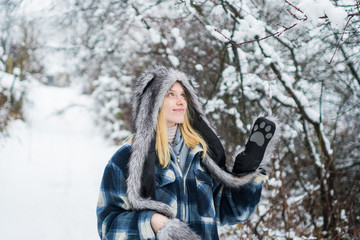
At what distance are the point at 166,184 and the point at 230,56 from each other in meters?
2.78

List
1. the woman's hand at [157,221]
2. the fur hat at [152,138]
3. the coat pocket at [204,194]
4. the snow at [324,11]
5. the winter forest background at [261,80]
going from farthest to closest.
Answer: the winter forest background at [261,80]
the coat pocket at [204,194]
the fur hat at [152,138]
the woman's hand at [157,221]
the snow at [324,11]

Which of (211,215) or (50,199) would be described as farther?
(50,199)

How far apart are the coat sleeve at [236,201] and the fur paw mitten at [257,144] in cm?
13

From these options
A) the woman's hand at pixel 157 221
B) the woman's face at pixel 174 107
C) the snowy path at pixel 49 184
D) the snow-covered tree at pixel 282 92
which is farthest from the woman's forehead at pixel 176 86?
the snowy path at pixel 49 184

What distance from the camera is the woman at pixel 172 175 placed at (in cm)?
178

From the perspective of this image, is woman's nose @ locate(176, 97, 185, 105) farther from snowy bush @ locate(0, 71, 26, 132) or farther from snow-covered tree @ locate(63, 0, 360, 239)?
snowy bush @ locate(0, 71, 26, 132)

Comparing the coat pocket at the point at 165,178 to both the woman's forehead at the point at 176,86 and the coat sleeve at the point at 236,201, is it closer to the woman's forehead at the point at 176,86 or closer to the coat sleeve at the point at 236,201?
the coat sleeve at the point at 236,201

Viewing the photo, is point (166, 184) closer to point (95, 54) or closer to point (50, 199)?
point (95, 54)

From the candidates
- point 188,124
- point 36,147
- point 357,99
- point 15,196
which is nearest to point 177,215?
point 188,124

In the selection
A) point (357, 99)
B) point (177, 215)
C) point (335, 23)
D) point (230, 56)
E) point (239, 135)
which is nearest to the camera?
point (335, 23)

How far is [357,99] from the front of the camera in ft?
11.7

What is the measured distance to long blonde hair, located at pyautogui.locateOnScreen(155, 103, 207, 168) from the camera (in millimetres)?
1957

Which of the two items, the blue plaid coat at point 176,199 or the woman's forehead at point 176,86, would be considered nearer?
the blue plaid coat at point 176,199

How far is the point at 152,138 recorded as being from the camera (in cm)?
195
